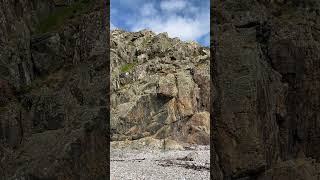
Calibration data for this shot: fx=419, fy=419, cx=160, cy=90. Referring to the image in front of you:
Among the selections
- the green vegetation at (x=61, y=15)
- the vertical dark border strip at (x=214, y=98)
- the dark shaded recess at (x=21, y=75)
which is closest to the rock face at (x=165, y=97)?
the vertical dark border strip at (x=214, y=98)

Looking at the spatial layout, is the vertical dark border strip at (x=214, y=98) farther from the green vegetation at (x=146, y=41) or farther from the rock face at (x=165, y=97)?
the green vegetation at (x=146, y=41)

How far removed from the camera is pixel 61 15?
1686 centimetres

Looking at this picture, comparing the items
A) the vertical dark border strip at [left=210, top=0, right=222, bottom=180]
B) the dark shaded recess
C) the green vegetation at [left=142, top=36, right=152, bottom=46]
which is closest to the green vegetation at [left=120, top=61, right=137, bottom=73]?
the green vegetation at [left=142, top=36, right=152, bottom=46]

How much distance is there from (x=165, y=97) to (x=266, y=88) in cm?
7589

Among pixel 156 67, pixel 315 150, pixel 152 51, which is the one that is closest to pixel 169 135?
pixel 156 67

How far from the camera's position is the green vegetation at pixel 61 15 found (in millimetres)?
16531

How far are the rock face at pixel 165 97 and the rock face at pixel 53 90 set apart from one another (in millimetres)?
70843

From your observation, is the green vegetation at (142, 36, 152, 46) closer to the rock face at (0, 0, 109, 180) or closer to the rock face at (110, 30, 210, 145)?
the rock face at (110, 30, 210, 145)

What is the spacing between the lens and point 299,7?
17625mm

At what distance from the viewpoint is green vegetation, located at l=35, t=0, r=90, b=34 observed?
16531mm

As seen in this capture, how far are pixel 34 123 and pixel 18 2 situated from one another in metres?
4.49

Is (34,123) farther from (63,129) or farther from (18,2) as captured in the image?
(18,2)

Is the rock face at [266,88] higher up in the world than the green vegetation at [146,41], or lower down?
lower down

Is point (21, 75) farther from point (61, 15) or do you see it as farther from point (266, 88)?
point (266, 88)
